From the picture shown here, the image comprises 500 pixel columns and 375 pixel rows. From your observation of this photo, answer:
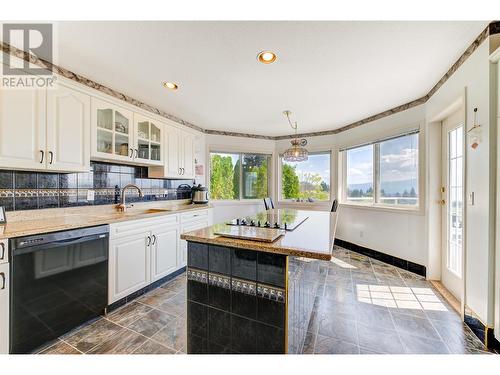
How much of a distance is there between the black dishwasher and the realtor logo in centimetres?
133

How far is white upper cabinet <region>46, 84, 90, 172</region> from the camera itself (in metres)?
1.88

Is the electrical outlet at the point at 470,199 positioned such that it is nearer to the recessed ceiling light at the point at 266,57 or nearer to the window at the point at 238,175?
the recessed ceiling light at the point at 266,57

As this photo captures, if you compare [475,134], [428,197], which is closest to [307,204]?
[428,197]

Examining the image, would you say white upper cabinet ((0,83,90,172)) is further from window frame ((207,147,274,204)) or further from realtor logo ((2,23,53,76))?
window frame ((207,147,274,204))

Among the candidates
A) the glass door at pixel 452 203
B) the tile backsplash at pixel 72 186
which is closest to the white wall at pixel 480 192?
the glass door at pixel 452 203

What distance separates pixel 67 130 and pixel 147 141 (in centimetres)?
94

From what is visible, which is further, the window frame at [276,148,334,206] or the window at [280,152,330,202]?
the window at [280,152,330,202]

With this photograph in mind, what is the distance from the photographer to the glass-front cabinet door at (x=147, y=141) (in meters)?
2.74

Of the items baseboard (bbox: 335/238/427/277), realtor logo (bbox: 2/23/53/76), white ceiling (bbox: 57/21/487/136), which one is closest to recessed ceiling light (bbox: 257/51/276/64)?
white ceiling (bbox: 57/21/487/136)

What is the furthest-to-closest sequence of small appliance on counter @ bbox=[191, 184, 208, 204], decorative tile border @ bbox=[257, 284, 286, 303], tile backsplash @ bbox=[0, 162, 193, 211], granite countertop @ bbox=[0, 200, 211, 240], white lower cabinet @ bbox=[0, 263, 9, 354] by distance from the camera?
1. small appliance on counter @ bbox=[191, 184, 208, 204]
2. tile backsplash @ bbox=[0, 162, 193, 211]
3. granite countertop @ bbox=[0, 200, 211, 240]
4. white lower cabinet @ bbox=[0, 263, 9, 354]
5. decorative tile border @ bbox=[257, 284, 286, 303]

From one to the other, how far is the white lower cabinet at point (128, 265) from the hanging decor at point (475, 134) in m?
3.15

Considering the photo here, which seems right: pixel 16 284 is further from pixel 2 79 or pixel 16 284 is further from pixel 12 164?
pixel 2 79
